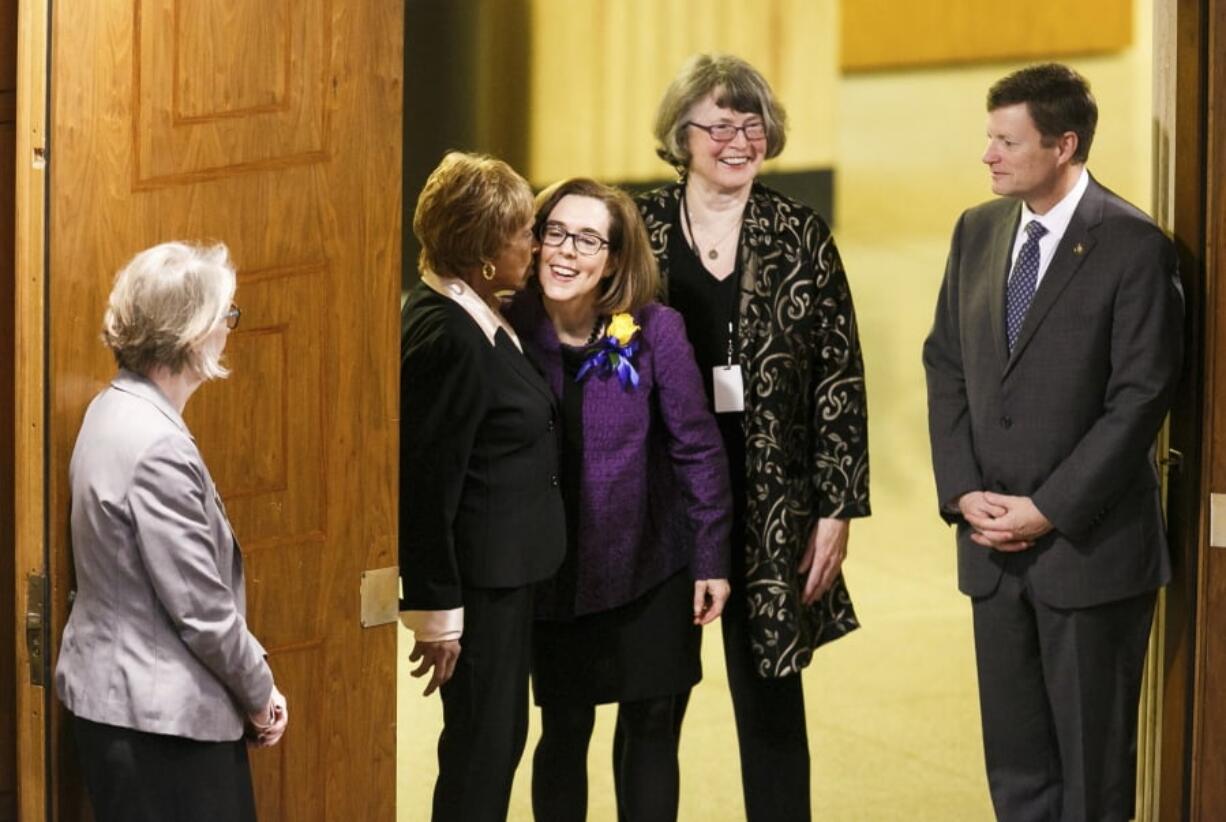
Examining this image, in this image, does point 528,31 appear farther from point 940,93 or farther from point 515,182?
point 515,182

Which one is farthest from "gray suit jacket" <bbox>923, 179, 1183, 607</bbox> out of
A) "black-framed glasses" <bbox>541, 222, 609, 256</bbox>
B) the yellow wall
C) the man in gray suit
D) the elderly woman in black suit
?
the yellow wall

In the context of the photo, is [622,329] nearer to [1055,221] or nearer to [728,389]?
[728,389]

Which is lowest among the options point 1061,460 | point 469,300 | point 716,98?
point 1061,460

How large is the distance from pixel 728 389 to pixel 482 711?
910mm

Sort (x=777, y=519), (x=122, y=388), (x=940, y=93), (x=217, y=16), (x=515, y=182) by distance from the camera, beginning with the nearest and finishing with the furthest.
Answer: (x=122, y=388) < (x=217, y=16) < (x=515, y=182) < (x=777, y=519) < (x=940, y=93)

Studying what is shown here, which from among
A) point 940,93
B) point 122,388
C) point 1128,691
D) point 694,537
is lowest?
point 1128,691

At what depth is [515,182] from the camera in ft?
12.6

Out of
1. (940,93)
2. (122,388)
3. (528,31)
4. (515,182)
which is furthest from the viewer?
(940,93)

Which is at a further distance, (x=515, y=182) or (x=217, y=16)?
(x=515, y=182)

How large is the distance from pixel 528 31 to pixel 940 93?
4.69 ft

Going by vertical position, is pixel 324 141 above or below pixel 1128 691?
above

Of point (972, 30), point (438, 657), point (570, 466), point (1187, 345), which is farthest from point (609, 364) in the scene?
point (972, 30)

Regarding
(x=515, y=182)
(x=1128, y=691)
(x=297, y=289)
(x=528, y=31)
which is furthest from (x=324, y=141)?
(x=528, y=31)

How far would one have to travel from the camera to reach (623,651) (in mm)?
3959
